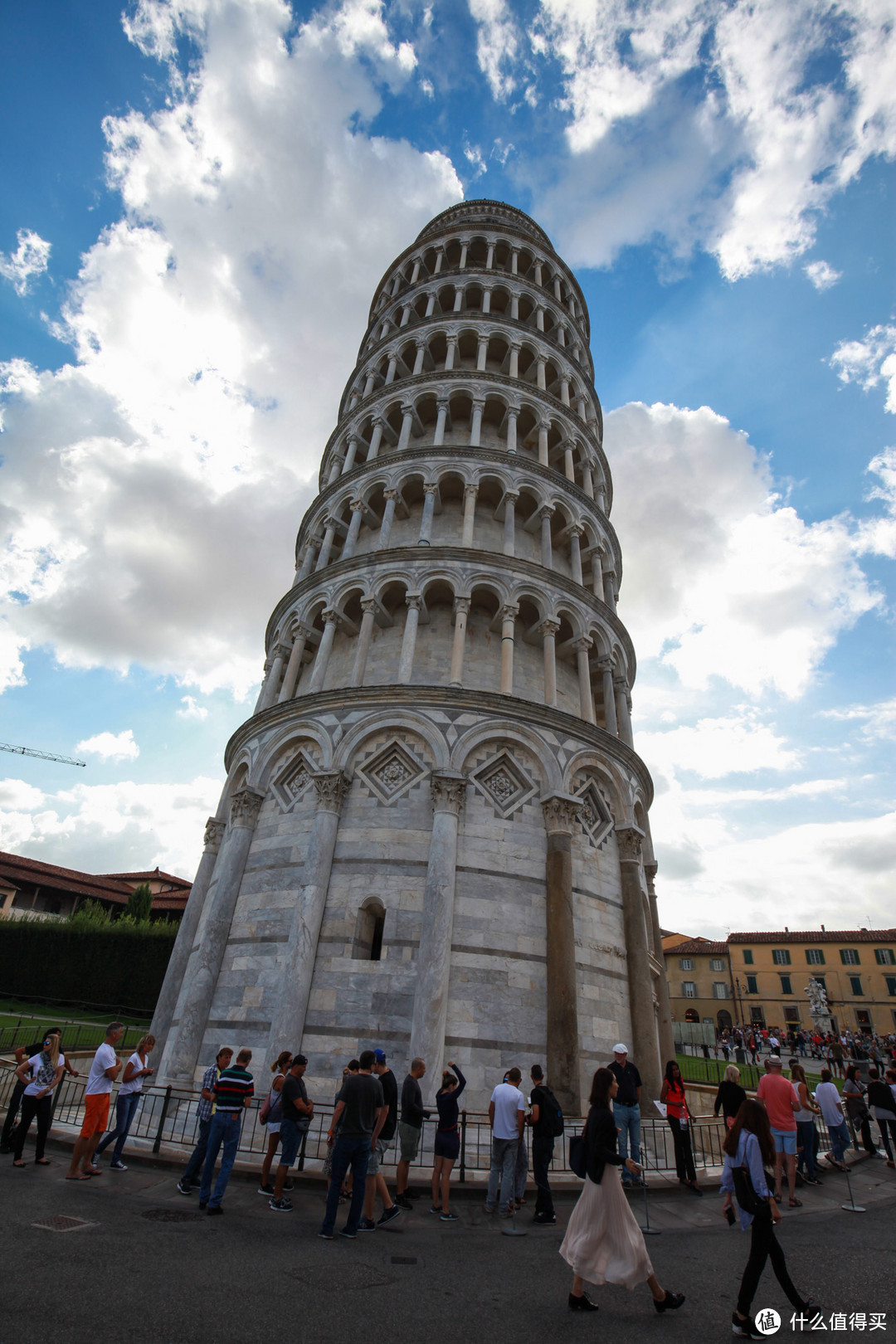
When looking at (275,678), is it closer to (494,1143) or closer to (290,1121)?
(290,1121)

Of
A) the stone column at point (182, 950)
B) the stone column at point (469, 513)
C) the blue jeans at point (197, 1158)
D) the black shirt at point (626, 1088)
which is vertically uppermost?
the stone column at point (469, 513)

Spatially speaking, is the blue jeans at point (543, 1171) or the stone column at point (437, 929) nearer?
the blue jeans at point (543, 1171)

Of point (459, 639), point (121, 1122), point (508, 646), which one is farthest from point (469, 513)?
point (121, 1122)

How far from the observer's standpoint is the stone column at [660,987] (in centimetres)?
1738

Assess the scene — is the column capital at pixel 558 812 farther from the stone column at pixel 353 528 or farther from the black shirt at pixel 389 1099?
the stone column at pixel 353 528

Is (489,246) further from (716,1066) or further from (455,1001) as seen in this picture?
(716,1066)

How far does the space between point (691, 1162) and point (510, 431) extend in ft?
65.2

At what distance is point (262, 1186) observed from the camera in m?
8.55

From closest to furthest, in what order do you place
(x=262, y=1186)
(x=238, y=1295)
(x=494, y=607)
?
(x=238, y=1295)
(x=262, y=1186)
(x=494, y=607)

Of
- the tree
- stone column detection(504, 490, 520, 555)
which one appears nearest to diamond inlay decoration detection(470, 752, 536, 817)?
stone column detection(504, 490, 520, 555)

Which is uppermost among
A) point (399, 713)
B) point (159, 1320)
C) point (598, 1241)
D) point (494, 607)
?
point (494, 607)

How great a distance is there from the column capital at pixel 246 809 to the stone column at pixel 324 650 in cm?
302

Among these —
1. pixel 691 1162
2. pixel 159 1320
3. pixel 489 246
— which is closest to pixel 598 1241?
pixel 159 1320

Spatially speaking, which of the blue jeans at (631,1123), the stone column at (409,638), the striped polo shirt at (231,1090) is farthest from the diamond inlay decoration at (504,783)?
the striped polo shirt at (231,1090)
